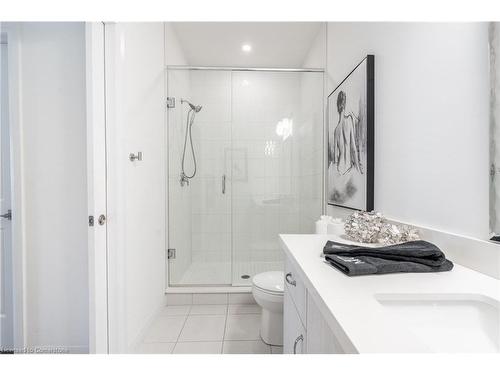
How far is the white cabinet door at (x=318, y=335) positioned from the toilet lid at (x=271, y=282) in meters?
0.79

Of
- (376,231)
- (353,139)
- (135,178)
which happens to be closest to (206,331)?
(135,178)

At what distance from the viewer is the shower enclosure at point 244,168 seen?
2.33 m

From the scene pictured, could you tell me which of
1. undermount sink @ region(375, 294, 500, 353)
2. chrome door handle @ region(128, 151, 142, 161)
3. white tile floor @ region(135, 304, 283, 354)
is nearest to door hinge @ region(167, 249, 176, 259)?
white tile floor @ region(135, 304, 283, 354)

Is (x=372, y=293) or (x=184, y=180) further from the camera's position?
(x=184, y=180)

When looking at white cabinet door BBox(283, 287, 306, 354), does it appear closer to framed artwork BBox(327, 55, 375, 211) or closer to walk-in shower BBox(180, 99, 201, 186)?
framed artwork BBox(327, 55, 375, 211)

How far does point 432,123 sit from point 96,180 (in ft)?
4.74

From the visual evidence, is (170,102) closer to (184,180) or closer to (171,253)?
(184,180)

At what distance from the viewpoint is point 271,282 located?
1583mm

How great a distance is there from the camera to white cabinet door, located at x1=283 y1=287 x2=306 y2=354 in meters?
0.79

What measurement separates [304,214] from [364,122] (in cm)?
120

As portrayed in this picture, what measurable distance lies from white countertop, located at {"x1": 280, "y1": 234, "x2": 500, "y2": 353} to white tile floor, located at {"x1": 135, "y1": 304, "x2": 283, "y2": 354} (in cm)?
106
